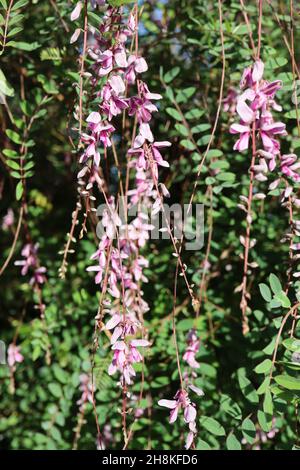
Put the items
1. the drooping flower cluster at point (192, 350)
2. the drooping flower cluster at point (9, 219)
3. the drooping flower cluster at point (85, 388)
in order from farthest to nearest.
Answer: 1. the drooping flower cluster at point (9, 219)
2. the drooping flower cluster at point (85, 388)
3. the drooping flower cluster at point (192, 350)

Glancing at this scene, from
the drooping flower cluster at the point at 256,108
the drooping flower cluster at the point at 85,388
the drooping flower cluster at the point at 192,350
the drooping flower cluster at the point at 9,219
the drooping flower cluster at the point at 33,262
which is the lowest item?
the drooping flower cluster at the point at 85,388

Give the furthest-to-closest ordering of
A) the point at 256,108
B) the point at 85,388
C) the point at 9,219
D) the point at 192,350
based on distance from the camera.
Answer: the point at 9,219
the point at 85,388
the point at 192,350
the point at 256,108

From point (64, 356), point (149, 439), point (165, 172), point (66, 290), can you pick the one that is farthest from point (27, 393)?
point (165, 172)

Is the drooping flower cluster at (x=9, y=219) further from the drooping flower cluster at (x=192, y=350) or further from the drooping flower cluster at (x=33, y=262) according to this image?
the drooping flower cluster at (x=192, y=350)

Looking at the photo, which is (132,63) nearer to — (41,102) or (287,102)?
(41,102)

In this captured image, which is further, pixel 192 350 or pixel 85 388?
pixel 85 388

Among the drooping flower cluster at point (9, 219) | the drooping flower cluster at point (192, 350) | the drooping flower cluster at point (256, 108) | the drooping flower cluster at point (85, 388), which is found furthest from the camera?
the drooping flower cluster at point (9, 219)

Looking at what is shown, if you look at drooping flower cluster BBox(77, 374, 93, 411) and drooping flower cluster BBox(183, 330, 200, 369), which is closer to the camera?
drooping flower cluster BBox(183, 330, 200, 369)

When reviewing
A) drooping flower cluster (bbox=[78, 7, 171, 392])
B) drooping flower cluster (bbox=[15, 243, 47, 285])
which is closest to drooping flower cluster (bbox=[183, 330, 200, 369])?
drooping flower cluster (bbox=[78, 7, 171, 392])

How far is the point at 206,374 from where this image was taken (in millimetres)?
1213

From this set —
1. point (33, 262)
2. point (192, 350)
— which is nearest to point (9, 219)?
point (33, 262)

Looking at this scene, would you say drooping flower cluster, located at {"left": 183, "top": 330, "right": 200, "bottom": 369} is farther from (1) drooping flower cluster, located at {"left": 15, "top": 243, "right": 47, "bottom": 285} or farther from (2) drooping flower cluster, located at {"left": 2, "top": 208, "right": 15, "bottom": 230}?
(2) drooping flower cluster, located at {"left": 2, "top": 208, "right": 15, "bottom": 230}

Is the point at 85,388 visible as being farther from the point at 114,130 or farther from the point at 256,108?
the point at 256,108

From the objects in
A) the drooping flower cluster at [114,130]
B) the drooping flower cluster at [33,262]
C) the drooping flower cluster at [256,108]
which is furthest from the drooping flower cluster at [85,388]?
the drooping flower cluster at [256,108]
